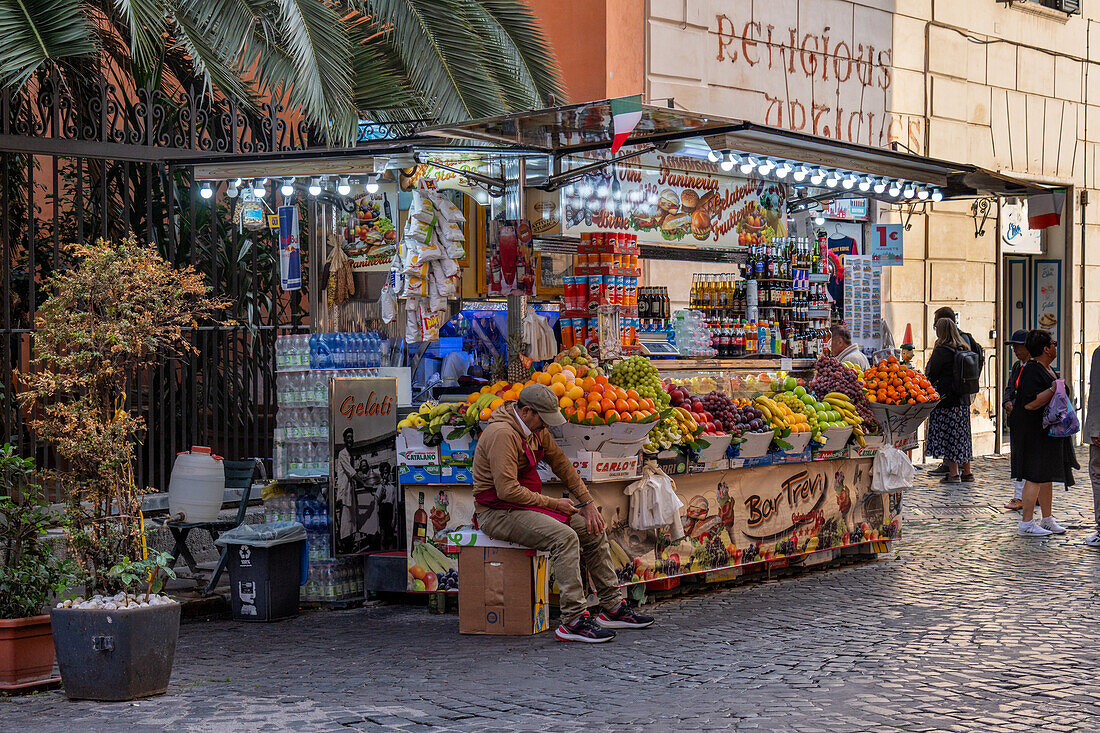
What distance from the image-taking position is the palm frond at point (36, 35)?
8.84 metres

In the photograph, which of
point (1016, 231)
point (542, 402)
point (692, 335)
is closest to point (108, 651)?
point (542, 402)

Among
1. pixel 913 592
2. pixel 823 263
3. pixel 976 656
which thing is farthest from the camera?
pixel 823 263

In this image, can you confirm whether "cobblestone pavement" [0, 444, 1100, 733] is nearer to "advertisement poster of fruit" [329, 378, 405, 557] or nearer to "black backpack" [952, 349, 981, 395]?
"advertisement poster of fruit" [329, 378, 405, 557]

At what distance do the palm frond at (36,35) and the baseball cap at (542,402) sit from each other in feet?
13.8

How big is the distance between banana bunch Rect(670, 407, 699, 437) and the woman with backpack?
6533 millimetres

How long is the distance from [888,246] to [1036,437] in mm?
4564

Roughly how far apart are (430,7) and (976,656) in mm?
7107

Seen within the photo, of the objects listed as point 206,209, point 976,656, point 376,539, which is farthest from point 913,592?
point 206,209

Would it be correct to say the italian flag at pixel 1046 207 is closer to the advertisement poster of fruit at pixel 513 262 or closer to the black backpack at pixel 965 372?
the black backpack at pixel 965 372

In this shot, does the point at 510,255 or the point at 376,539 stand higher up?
the point at 510,255

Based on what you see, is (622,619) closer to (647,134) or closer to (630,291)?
(630,291)

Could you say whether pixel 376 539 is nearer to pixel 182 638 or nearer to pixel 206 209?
pixel 182 638

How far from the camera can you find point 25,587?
6684mm

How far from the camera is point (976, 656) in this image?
7.04m
